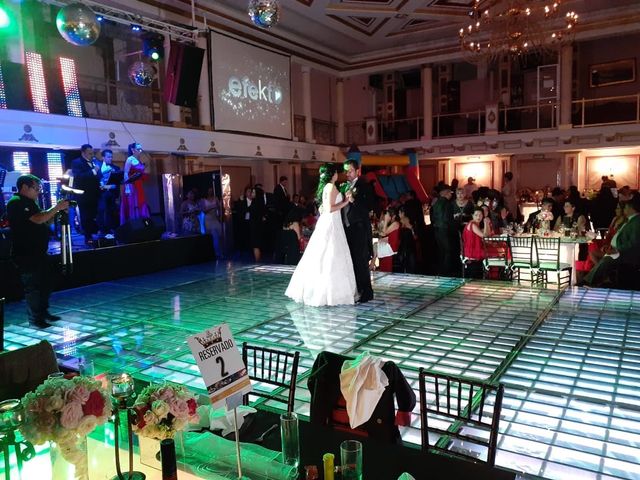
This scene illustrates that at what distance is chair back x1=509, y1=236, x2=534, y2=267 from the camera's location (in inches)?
240

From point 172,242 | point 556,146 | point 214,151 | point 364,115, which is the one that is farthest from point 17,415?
point 364,115

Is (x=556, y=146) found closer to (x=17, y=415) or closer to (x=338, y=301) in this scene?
(x=338, y=301)

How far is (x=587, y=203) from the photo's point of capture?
8.92 metres

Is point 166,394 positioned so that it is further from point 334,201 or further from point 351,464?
point 334,201

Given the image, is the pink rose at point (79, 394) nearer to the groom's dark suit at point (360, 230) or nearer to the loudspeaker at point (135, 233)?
the groom's dark suit at point (360, 230)

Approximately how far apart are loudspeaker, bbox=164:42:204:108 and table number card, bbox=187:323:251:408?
8.05 m

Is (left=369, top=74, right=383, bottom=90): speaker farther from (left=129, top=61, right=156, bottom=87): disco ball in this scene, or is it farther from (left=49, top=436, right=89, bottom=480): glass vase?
(left=49, top=436, right=89, bottom=480): glass vase

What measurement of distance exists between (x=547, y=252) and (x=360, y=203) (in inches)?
94.4

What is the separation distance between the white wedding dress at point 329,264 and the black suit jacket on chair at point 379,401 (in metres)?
3.42

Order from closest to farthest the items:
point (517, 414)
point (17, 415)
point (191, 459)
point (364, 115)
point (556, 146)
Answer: point (17, 415), point (191, 459), point (517, 414), point (556, 146), point (364, 115)

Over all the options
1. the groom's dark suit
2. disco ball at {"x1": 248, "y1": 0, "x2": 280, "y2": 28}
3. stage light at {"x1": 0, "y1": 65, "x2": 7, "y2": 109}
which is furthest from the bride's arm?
stage light at {"x1": 0, "y1": 65, "x2": 7, "y2": 109}

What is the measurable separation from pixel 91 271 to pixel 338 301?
3959mm

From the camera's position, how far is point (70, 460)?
4.52 ft

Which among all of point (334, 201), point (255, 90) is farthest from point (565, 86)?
point (334, 201)
